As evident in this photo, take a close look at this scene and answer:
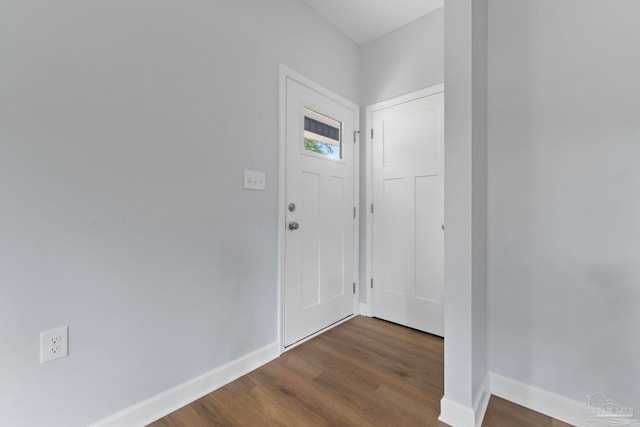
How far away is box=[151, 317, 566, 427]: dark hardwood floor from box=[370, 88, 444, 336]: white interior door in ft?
1.27

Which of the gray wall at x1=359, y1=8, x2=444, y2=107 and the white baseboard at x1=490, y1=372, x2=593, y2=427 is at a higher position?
the gray wall at x1=359, y1=8, x2=444, y2=107

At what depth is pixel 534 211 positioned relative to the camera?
1.44m

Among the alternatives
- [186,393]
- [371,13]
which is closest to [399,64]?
[371,13]

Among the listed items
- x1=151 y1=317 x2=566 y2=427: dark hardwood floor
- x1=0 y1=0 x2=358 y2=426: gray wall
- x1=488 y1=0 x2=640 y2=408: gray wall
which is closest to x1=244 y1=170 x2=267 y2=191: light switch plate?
x1=0 y1=0 x2=358 y2=426: gray wall

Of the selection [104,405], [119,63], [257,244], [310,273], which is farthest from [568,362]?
[119,63]

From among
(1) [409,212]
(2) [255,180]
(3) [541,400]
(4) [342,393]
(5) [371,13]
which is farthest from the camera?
(1) [409,212]

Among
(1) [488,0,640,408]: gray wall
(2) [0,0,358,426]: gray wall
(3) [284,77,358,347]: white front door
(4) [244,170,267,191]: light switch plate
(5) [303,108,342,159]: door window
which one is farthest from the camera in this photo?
(5) [303,108,342,159]: door window

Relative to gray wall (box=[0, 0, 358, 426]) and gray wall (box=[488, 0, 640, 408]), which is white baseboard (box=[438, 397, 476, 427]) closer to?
gray wall (box=[488, 0, 640, 408])

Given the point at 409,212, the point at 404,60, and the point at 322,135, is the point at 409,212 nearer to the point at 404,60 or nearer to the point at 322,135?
the point at 322,135

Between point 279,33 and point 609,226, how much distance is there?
2215mm

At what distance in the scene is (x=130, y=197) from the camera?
1.27 metres

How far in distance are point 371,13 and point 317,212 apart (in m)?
1.70

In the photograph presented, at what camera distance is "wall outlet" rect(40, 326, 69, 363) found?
41.5 inches

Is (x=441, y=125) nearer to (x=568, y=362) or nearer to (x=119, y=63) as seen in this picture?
(x=568, y=362)
